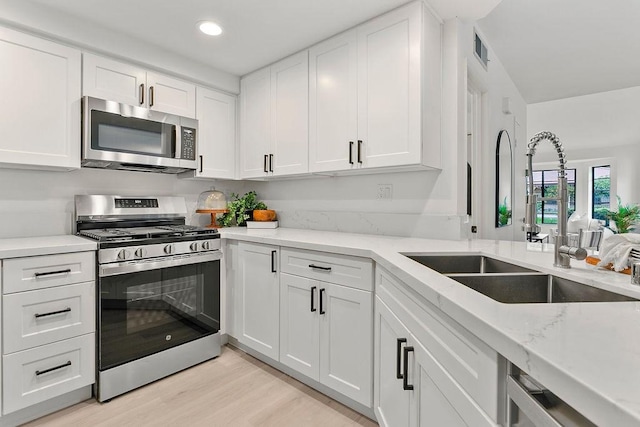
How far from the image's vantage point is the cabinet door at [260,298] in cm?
226

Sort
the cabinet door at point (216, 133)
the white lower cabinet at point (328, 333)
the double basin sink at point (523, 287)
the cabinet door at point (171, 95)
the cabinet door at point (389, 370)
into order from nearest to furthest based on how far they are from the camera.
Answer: the double basin sink at point (523, 287) < the cabinet door at point (389, 370) < the white lower cabinet at point (328, 333) < the cabinet door at point (171, 95) < the cabinet door at point (216, 133)

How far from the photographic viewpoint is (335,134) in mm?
2369

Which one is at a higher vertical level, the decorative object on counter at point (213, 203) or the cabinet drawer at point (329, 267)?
the decorative object on counter at point (213, 203)

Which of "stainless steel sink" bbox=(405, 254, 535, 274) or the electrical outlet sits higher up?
the electrical outlet

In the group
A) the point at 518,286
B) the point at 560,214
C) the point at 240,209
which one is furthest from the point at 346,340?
the point at 240,209

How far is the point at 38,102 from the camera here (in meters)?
2.04

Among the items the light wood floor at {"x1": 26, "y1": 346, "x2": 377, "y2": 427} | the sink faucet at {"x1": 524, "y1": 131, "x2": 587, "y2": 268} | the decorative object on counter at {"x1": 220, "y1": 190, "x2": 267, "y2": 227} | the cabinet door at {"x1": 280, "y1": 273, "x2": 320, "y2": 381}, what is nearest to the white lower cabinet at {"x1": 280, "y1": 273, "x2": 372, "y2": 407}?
the cabinet door at {"x1": 280, "y1": 273, "x2": 320, "y2": 381}

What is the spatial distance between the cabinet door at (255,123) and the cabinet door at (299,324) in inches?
46.2

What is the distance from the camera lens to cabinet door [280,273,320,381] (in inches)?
79.3

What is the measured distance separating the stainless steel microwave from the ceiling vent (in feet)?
7.33

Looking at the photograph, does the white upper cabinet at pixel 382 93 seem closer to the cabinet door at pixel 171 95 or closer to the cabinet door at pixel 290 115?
the cabinet door at pixel 290 115

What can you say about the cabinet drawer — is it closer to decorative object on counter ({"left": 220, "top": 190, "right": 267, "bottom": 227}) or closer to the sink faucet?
the sink faucet

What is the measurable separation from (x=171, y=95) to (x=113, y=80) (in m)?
0.41

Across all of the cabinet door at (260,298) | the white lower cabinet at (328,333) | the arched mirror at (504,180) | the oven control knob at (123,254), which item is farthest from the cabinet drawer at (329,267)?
the arched mirror at (504,180)
